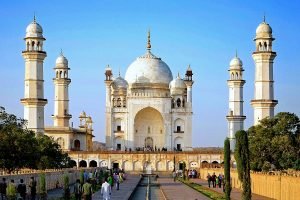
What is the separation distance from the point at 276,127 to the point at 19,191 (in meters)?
18.8

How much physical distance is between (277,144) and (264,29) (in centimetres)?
1982

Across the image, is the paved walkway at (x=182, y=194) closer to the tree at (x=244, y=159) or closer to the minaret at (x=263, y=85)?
the tree at (x=244, y=159)

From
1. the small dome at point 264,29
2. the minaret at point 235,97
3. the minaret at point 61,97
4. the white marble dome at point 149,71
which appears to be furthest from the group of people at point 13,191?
the white marble dome at point 149,71

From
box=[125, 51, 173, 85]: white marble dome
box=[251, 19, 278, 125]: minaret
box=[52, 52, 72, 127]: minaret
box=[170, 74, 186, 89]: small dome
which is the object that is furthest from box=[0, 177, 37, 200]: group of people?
box=[125, 51, 173, 85]: white marble dome

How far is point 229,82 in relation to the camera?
216 feet

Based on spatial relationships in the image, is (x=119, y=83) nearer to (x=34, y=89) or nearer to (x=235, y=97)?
(x=235, y=97)

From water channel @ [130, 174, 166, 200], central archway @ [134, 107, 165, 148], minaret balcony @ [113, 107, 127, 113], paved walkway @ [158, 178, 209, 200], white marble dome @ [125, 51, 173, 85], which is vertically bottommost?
water channel @ [130, 174, 166, 200]

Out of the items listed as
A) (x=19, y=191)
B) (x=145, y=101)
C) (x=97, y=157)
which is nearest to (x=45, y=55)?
(x=97, y=157)

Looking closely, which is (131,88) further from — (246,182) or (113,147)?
(246,182)

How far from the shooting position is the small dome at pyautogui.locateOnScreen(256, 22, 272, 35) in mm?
53750

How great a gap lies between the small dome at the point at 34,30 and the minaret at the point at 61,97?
39.4 feet

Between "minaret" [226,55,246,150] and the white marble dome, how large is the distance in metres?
7.37

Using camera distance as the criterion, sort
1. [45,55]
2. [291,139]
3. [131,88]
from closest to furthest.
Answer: [291,139], [45,55], [131,88]

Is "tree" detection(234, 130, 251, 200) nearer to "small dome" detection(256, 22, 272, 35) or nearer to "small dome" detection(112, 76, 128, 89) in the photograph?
"small dome" detection(256, 22, 272, 35)
